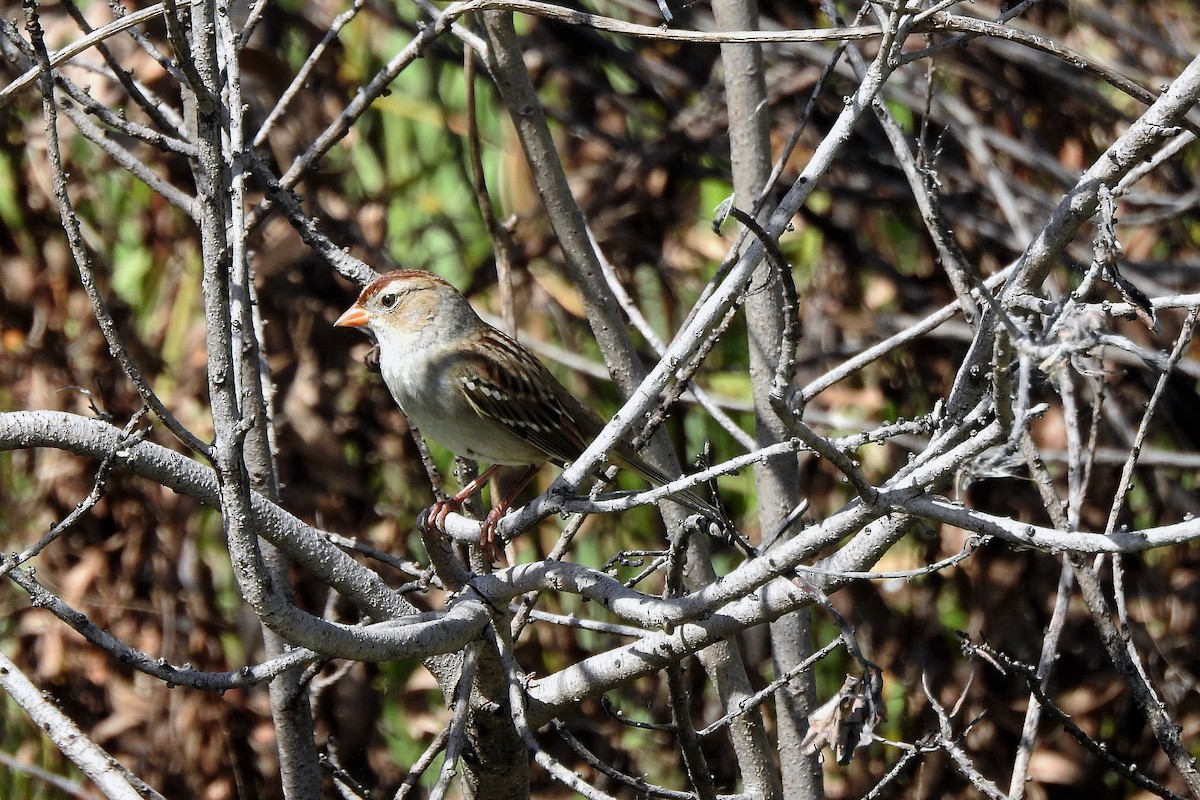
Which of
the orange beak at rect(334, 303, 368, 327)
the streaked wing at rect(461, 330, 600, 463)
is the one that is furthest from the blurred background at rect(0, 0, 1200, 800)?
the orange beak at rect(334, 303, 368, 327)

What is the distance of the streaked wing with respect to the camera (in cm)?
447

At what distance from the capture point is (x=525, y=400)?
4.55 m

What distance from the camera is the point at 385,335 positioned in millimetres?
4477

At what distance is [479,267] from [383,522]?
121 cm

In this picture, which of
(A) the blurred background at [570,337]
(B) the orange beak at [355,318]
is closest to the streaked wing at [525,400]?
(B) the orange beak at [355,318]

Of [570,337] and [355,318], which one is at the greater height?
[570,337]

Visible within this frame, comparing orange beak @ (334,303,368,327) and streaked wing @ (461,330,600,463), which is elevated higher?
orange beak @ (334,303,368,327)

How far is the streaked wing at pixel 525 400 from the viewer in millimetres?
4473

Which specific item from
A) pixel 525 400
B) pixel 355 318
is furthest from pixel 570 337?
pixel 355 318

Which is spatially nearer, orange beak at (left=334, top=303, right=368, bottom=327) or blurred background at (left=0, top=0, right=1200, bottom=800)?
orange beak at (left=334, top=303, right=368, bottom=327)

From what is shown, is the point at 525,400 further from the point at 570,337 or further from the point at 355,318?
the point at 570,337

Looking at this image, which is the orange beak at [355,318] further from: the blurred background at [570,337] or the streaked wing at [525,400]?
the blurred background at [570,337]

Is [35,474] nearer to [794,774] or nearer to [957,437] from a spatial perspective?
[794,774]

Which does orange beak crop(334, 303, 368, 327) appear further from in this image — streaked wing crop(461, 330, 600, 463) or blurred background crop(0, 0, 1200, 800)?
blurred background crop(0, 0, 1200, 800)
